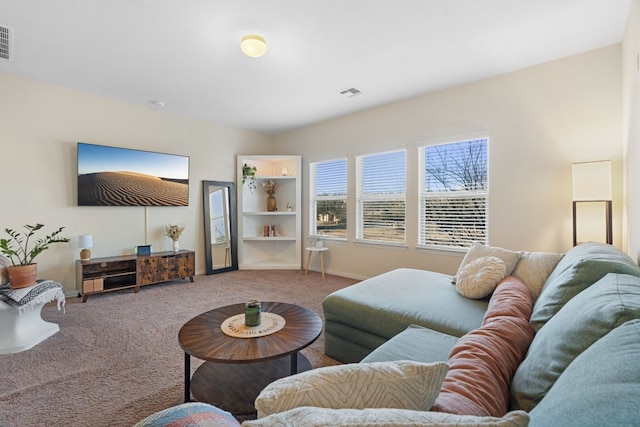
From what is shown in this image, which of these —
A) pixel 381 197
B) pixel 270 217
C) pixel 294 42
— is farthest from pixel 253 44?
pixel 270 217

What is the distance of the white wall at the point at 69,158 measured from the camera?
3398mm

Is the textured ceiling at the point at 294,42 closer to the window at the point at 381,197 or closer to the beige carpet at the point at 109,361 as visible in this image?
the window at the point at 381,197

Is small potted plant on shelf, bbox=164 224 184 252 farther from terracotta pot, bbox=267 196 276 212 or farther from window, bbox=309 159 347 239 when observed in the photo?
window, bbox=309 159 347 239

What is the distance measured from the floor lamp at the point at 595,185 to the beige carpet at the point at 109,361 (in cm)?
265

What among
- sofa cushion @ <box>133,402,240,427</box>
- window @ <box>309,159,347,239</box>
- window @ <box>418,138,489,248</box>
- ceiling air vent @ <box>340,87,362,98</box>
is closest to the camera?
sofa cushion @ <box>133,402,240,427</box>

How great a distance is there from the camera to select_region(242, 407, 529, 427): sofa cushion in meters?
0.45

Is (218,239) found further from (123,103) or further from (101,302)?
(123,103)

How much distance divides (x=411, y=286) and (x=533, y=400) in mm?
1566

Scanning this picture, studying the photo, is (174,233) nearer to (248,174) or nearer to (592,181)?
(248,174)

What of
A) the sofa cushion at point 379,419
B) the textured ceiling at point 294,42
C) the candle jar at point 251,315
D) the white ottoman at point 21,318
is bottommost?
the white ottoman at point 21,318

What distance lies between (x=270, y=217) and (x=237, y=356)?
4552mm

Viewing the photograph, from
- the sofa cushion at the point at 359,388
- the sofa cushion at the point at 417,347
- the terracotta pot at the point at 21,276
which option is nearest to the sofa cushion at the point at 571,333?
the sofa cushion at the point at 359,388

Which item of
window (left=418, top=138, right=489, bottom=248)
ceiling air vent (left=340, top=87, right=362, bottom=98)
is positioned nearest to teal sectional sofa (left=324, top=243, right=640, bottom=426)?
window (left=418, top=138, right=489, bottom=248)

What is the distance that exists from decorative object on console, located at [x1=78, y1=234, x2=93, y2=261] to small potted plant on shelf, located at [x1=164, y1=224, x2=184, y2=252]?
3.37 feet
